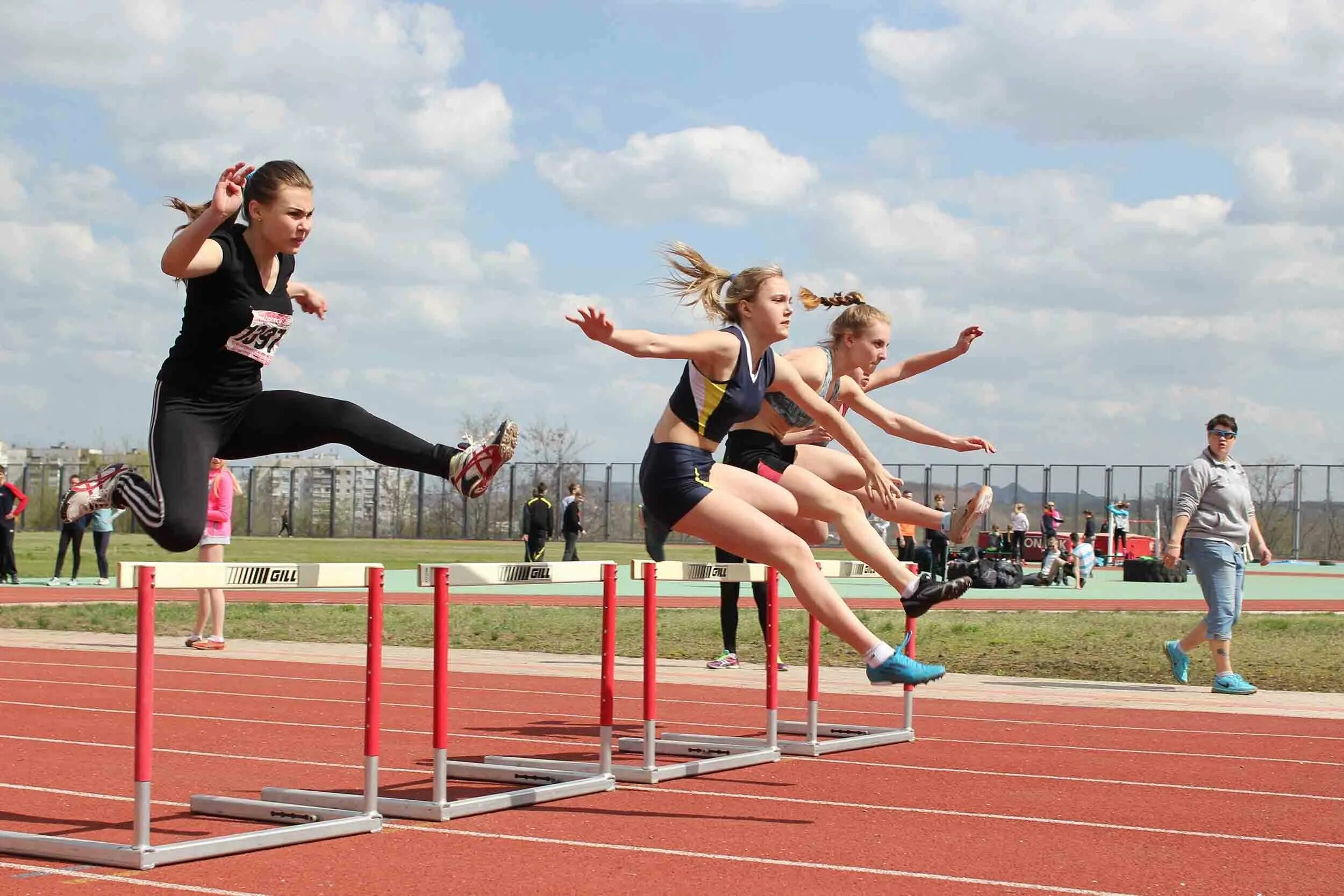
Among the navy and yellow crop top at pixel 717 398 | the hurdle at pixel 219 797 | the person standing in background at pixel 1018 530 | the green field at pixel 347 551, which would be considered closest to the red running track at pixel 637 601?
the green field at pixel 347 551

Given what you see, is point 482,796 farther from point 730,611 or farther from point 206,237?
point 730,611

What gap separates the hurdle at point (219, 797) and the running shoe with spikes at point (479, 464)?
1.46ft

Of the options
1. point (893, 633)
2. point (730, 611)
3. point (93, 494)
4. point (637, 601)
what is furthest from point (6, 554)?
point (93, 494)

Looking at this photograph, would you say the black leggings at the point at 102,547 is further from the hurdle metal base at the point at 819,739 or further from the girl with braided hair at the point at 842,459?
the girl with braided hair at the point at 842,459

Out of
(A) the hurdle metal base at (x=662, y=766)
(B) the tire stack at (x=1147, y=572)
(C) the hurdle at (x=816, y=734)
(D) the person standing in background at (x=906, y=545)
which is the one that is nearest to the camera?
(A) the hurdle metal base at (x=662, y=766)

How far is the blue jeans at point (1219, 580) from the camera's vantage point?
11.0 meters

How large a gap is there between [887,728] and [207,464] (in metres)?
4.38

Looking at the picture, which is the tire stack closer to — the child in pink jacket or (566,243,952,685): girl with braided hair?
the child in pink jacket

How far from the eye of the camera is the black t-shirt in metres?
5.67

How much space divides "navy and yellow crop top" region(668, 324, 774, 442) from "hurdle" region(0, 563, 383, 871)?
145 cm

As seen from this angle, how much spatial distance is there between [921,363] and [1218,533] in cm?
426

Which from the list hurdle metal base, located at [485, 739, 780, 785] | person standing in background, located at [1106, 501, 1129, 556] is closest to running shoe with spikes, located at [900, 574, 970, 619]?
hurdle metal base, located at [485, 739, 780, 785]

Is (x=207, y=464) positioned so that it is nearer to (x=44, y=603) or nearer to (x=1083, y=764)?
(x=1083, y=764)

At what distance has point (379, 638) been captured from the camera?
5879 mm
